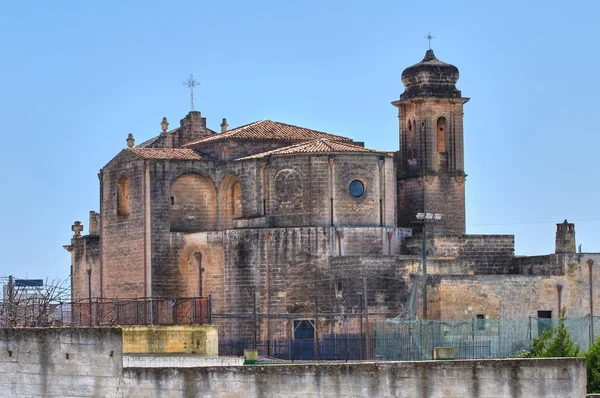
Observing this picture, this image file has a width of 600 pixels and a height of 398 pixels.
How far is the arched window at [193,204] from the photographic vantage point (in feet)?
187

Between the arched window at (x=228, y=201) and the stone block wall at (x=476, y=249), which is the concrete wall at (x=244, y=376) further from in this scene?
the arched window at (x=228, y=201)

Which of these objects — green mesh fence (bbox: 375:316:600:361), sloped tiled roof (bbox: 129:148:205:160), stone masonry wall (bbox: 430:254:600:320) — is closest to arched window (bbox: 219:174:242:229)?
sloped tiled roof (bbox: 129:148:205:160)

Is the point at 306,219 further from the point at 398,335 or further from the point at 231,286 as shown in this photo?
the point at 398,335

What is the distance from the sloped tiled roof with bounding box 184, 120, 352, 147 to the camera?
190 ft

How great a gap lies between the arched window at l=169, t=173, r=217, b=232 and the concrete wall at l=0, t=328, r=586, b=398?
3438 centimetres

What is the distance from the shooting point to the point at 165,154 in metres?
57.5

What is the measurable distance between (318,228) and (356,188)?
2386 millimetres

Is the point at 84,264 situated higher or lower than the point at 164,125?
lower

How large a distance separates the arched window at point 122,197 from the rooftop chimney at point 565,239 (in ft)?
56.9

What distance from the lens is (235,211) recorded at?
57344mm

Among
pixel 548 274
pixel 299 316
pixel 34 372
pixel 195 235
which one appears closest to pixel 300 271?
pixel 299 316

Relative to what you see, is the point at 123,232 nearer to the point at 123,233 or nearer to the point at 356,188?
the point at 123,233

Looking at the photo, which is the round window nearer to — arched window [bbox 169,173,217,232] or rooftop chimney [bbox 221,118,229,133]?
arched window [bbox 169,173,217,232]

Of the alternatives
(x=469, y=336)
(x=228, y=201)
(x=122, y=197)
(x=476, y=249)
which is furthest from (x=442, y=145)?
(x=469, y=336)
